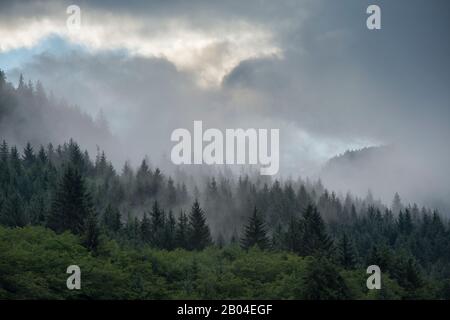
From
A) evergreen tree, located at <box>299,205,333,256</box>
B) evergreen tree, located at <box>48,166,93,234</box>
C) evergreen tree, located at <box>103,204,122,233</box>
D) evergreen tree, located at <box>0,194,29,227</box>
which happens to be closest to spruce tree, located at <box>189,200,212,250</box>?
evergreen tree, located at <box>103,204,122,233</box>

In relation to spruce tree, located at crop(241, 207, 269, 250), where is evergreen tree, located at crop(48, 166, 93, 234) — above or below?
above

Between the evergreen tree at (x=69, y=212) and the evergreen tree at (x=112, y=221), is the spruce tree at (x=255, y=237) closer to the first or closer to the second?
the evergreen tree at (x=112, y=221)

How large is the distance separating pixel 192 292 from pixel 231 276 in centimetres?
877

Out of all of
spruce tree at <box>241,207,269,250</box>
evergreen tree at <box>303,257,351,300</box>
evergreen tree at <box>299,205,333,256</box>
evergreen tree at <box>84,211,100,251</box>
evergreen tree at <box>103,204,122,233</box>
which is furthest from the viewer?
evergreen tree at <box>103,204,122,233</box>

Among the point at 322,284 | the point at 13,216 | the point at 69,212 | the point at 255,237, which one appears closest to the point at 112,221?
the point at 13,216

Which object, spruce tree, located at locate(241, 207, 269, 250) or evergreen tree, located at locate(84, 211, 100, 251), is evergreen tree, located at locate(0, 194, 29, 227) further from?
spruce tree, located at locate(241, 207, 269, 250)

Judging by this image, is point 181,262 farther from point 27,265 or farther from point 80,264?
point 27,265

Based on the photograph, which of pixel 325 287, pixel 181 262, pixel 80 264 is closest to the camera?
Result: pixel 325 287

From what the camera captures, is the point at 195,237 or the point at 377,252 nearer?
the point at 377,252

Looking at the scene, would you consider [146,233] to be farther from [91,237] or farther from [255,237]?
[91,237]

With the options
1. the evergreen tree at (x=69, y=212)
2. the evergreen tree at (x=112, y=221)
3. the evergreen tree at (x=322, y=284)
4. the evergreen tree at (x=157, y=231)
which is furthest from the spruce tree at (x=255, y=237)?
the evergreen tree at (x=322, y=284)

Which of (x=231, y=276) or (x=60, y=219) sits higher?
(x=60, y=219)
